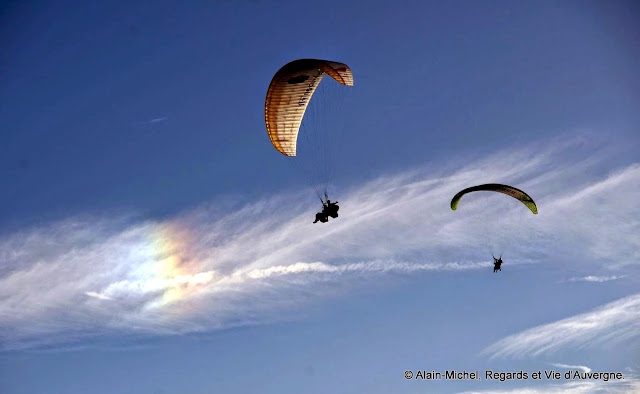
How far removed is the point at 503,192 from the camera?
75.4 metres

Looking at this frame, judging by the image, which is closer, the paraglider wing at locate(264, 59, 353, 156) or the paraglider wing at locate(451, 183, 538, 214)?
the paraglider wing at locate(264, 59, 353, 156)

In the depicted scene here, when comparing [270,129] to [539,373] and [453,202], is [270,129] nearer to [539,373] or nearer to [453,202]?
[453,202]

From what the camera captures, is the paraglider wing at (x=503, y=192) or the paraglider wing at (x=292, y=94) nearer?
the paraglider wing at (x=292, y=94)

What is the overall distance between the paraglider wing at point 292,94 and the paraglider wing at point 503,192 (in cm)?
1441

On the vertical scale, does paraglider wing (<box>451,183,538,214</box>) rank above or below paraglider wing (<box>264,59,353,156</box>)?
below

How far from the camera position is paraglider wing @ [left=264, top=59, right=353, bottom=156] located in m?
64.0

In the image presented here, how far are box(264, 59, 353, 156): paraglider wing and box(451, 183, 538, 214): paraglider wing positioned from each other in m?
14.4

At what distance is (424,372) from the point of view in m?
75.6

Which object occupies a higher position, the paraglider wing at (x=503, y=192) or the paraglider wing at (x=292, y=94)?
the paraglider wing at (x=292, y=94)

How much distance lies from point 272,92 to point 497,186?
68.0 ft

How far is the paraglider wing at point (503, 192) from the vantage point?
7438 centimetres

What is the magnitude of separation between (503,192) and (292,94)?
20311mm

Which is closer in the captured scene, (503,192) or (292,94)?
(292,94)

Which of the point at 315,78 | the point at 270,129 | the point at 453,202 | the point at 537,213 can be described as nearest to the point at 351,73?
the point at 315,78
